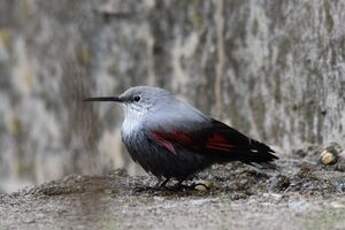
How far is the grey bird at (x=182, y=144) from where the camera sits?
5.96m

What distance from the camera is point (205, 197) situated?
18.9 ft

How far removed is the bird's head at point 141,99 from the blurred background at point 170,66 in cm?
25

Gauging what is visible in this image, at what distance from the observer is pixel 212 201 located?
5504 millimetres

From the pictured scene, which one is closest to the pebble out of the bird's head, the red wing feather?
the red wing feather

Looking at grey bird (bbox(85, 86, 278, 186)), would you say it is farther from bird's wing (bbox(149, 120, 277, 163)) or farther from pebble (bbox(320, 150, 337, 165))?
pebble (bbox(320, 150, 337, 165))

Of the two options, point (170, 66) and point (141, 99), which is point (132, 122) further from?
point (170, 66)

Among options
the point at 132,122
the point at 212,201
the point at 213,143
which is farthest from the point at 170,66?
the point at 212,201

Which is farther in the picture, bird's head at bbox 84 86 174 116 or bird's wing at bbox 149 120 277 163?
bird's head at bbox 84 86 174 116

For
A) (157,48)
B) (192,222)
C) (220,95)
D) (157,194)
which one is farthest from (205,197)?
(157,48)

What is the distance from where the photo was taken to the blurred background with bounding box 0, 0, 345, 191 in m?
7.08

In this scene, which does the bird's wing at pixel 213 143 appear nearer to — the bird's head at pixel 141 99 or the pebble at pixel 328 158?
the bird's head at pixel 141 99

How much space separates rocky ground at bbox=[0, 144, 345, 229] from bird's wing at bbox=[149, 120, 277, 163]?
17cm

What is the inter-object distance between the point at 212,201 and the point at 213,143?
56 centimetres

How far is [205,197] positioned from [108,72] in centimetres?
402
